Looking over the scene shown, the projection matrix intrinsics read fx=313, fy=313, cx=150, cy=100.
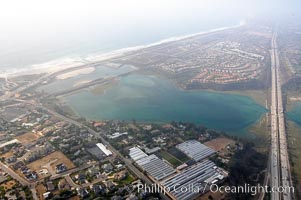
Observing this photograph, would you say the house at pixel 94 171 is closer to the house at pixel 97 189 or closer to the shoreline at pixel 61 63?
the house at pixel 97 189

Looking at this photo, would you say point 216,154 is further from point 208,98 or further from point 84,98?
point 84,98

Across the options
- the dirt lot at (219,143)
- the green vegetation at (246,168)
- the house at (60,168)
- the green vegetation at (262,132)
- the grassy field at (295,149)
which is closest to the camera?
the green vegetation at (246,168)

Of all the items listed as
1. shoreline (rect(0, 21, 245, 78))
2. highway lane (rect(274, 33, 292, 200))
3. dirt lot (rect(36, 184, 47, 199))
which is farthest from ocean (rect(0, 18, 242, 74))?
highway lane (rect(274, 33, 292, 200))

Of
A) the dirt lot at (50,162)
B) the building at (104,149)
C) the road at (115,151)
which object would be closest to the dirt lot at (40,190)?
the dirt lot at (50,162)

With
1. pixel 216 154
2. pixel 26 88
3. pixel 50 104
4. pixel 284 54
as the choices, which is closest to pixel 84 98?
pixel 50 104

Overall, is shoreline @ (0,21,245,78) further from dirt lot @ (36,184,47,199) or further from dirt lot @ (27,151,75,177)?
dirt lot @ (36,184,47,199)

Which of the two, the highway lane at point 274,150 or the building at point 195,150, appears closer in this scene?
the highway lane at point 274,150
